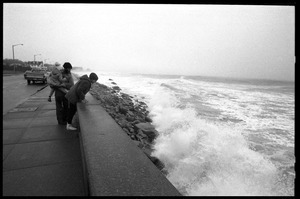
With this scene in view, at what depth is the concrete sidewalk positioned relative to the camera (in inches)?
94.8

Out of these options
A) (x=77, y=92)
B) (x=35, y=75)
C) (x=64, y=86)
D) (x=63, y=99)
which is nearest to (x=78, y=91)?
(x=77, y=92)

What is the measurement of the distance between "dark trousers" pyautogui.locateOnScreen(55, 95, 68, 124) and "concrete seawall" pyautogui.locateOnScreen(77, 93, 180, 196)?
207 centimetres

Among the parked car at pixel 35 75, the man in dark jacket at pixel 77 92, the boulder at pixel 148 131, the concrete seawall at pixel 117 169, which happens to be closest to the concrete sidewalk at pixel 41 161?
the concrete seawall at pixel 117 169

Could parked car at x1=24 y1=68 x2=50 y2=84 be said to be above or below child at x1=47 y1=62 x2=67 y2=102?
above

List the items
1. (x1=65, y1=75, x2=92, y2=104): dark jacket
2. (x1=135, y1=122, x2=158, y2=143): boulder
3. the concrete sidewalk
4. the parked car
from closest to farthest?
1. the concrete sidewalk
2. (x1=65, y1=75, x2=92, y2=104): dark jacket
3. (x1=135, y1=122, x2=158, y2=143): boulder
4. the parked car

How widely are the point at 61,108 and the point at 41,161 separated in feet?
7.55

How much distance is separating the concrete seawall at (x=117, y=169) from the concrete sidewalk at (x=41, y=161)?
40cm

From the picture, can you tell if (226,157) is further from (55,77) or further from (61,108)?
(55,77)

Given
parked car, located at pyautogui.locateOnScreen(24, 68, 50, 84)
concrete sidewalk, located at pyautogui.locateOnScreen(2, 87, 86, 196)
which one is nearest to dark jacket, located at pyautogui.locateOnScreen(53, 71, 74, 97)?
concrete sidewalk, located at pyautogui.locateOnScreen(2, 87, 86, 196)

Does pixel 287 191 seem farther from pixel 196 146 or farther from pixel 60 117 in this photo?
pixel 60 117

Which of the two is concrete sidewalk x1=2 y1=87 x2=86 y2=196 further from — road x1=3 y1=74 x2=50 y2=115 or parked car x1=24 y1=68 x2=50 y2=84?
parked car x1=24 y1=68 x2=50 y2=84

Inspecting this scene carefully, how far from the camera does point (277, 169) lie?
601 centimetres

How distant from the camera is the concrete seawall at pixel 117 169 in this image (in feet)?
6.03

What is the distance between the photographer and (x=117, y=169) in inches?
87.7
